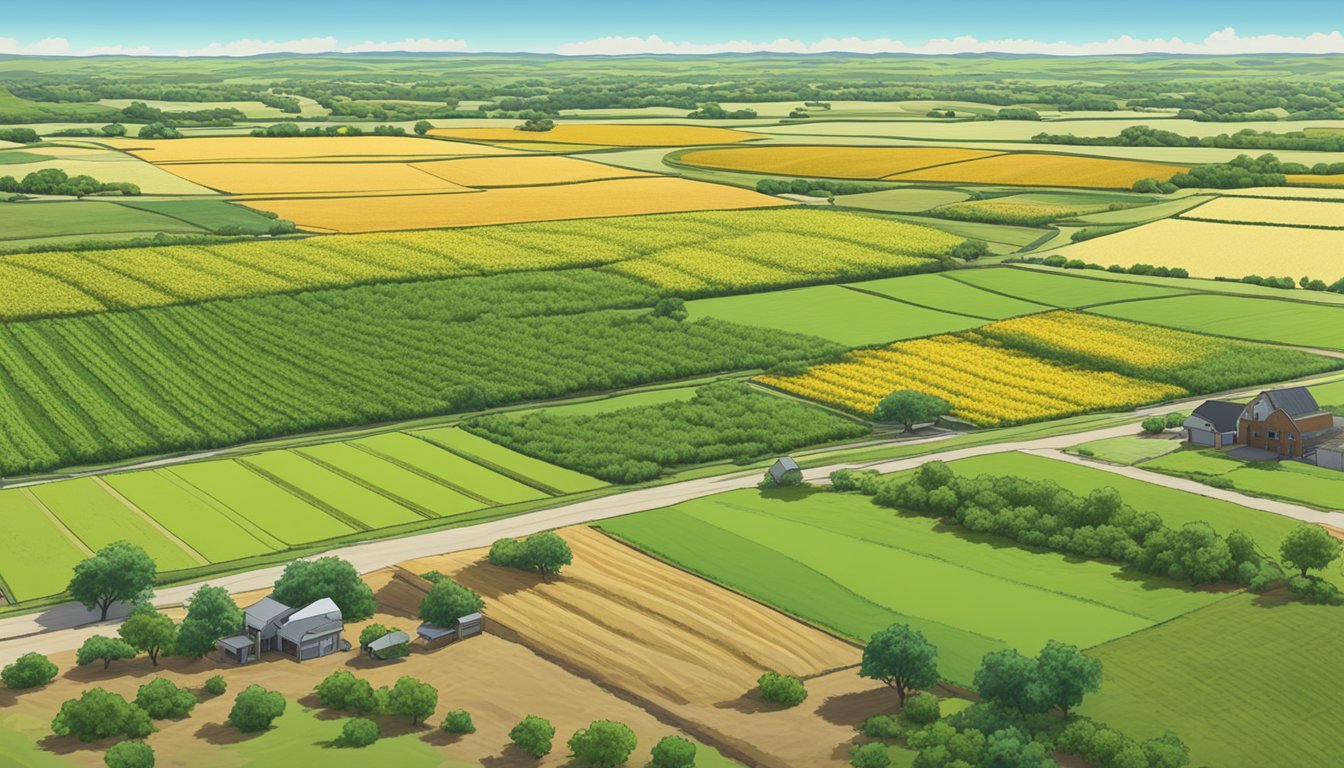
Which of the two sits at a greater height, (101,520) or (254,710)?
(254,710)

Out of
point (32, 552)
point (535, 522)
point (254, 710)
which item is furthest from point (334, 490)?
point (254, 710)

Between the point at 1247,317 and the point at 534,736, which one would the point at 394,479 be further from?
the point at 1247,317

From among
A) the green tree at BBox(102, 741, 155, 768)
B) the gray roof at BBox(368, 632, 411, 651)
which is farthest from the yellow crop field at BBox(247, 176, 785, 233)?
the green tree at BBox(102, 741, 155, 768)

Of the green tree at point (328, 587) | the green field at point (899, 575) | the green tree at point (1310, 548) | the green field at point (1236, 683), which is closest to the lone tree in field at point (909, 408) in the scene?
the green field at point (899, 575)

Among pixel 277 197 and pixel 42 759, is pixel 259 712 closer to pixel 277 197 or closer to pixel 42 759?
pixel 42 759

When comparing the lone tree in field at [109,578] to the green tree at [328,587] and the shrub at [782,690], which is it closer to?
the green tree at [328,587]

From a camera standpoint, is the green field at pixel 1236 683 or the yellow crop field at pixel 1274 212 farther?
the yellow crop field at pixel 1274 212
